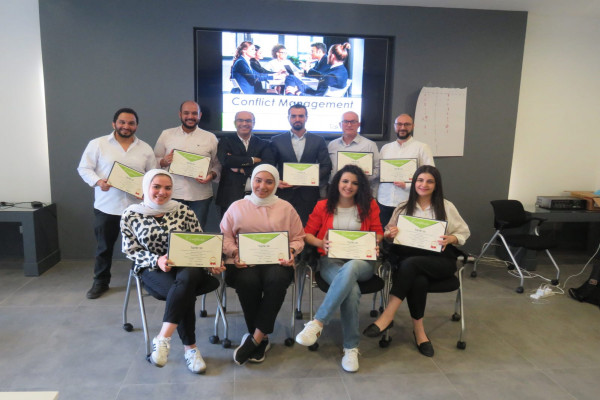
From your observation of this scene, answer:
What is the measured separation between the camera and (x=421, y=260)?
2.83 m

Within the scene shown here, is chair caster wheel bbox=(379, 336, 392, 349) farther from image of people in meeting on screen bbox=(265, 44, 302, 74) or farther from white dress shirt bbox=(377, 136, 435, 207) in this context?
image of people in meeting on screen bbox=(265, 44, 302, 74)

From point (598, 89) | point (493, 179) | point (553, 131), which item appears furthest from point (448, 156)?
point (598, 89)

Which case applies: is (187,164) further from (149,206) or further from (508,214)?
(508,214)

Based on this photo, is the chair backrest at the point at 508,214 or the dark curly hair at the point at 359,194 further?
the chair backrest at the point at 508,214

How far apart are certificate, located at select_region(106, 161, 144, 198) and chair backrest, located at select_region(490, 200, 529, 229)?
3.47 metres

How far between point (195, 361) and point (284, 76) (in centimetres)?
306

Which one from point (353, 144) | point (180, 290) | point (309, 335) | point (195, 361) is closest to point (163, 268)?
point (180, 290)

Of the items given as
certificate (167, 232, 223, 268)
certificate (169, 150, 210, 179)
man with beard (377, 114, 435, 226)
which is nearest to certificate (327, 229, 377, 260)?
certificate (167, 232, 223, 268)

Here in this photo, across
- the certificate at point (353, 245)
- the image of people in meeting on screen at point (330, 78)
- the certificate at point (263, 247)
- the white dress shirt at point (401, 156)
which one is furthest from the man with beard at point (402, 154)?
the certificate at point (263, 247)

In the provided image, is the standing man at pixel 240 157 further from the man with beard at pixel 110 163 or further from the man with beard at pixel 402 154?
the man with beard at pixel 402 154

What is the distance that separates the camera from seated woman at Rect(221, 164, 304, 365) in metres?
2.59

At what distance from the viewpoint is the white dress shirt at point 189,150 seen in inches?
146

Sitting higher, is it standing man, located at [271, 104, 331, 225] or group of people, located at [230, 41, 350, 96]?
group of people, located at [230, 41, 350, 96]

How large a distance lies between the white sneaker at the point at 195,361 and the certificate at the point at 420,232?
1.48 metres
